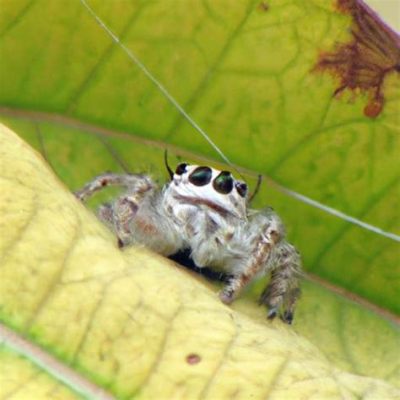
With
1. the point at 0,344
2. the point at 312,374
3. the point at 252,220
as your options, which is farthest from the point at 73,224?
the point at 252,220

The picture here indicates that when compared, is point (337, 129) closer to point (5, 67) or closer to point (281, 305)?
point (281, 305)

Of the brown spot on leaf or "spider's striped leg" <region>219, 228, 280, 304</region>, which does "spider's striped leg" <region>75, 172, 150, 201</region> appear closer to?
"spider's striped leg" <region>219, 228, 280, 304</region>

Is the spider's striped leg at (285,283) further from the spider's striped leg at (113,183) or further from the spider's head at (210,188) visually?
the spider's striped leg at (113,183)

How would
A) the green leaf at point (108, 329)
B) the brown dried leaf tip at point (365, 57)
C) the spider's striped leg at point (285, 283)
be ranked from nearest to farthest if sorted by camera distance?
1. the green leaf at point (108, 329)
2. the brown dried leaf tip at point (365, 57)
3. the spider's striped leg at point (285, 283)

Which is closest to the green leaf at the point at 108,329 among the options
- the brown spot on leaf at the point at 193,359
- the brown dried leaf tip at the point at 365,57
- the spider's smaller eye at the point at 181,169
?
the brown spot on leaf at the point at 193,359

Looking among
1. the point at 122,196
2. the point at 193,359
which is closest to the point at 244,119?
the point at 122,196

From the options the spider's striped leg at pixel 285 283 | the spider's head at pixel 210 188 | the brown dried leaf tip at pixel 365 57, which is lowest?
the spider's striped leg at pixel 285 283
